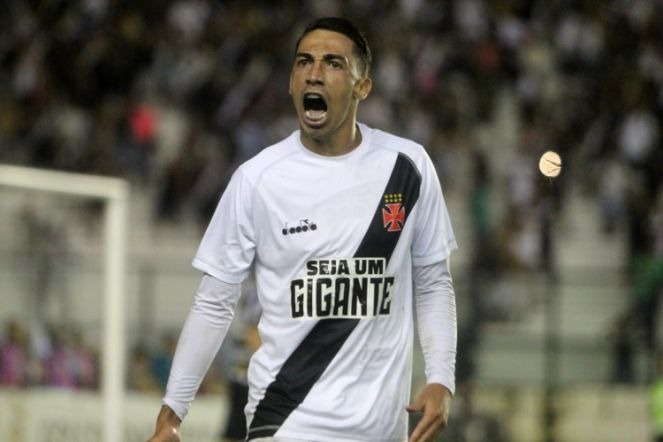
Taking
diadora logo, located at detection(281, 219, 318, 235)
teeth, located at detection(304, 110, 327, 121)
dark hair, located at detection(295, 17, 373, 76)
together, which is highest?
dark hair, located at detection(295, 17, 373, 76)

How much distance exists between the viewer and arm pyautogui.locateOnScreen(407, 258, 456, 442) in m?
4.62

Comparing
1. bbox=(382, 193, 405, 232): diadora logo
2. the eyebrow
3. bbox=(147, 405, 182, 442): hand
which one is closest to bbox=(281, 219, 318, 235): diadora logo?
bbox=(382, 193, 405, 232): diadora logo

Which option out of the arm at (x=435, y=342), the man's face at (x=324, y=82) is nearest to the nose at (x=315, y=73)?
the man's face at (x=324, y=82)

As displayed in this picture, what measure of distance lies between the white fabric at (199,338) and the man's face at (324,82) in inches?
22.1

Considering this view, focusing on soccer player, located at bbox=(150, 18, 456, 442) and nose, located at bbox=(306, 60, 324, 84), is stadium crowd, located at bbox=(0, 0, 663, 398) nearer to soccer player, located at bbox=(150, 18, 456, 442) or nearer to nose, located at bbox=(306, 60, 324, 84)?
soccer player, located at bbox=(150, 18, 456, 442)

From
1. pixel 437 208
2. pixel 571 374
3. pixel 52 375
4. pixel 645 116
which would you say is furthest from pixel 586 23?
pixel 437 208

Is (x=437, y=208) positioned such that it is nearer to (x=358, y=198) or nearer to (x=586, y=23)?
(x=358, y=198)

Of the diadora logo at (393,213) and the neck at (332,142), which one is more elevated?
the neck at (332,142)

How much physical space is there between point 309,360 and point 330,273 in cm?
27

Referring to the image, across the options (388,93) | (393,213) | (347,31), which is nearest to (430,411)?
(393,213)

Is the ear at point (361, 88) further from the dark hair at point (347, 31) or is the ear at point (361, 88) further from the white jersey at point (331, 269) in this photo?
the white jersey at point (331, 269)

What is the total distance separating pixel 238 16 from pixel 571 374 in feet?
20.9

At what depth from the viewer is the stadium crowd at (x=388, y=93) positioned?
16250 mm

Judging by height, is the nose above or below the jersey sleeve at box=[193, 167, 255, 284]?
above
